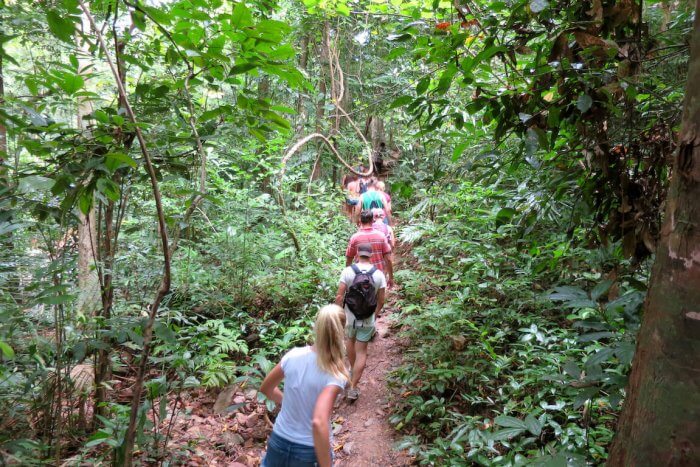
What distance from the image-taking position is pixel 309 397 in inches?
113

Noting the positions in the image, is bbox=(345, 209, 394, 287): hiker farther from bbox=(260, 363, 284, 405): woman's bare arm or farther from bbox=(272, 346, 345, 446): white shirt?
bbox=(272, 346, 345, 446): white shirt

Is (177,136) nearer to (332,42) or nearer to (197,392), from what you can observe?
(197,392)

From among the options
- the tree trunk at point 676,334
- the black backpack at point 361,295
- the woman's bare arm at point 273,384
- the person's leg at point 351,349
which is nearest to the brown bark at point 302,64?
the black backpack at point 361,295

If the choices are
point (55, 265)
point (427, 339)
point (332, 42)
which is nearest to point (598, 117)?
point (55, 265)

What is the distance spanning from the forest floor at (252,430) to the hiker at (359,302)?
345mm

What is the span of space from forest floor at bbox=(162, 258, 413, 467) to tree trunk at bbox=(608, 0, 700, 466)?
3.39 m

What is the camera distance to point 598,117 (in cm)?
214

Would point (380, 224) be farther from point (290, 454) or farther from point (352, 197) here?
point (290, 454)

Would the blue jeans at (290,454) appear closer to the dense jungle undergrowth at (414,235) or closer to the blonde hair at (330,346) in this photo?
the blonde hair at (330,346)

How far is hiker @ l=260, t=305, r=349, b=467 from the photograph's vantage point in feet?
9.18

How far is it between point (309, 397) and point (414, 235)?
18.9 feet

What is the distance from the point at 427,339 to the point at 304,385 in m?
3.21

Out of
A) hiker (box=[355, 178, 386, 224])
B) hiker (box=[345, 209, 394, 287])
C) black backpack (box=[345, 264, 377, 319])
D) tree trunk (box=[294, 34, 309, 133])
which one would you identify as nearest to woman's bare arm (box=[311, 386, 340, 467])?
black backpack (box=[345, 264, 377, 319])

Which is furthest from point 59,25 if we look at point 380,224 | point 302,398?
point 380,224
